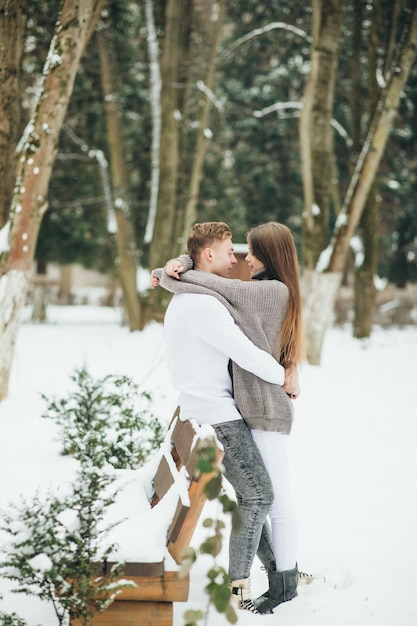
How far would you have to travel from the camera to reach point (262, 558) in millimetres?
3438

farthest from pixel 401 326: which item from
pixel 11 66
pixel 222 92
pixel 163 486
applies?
pixel 163 486

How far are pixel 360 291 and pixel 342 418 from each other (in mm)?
8438

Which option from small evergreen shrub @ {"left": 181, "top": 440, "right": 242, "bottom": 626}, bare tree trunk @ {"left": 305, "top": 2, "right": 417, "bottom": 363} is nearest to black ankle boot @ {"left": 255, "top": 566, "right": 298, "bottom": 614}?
small evergreen shrub @ {"left": 181, "top": 440, "right": 242, "bottom": 626}

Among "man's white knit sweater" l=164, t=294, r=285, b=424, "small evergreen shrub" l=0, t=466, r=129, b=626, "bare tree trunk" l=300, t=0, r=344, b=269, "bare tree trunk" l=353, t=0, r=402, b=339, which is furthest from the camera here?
"bare tree trunk" l=353, t=0, r=402, b=339

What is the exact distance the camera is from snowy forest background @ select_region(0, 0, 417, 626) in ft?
24.0

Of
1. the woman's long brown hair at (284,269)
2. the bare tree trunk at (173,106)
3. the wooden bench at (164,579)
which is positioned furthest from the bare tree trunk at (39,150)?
the bare tree trunk at (173,106)

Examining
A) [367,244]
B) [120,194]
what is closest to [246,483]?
[120,194]

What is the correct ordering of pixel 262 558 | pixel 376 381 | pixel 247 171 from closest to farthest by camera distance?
pixel 262 558 < pixel 376 381 < pixel 247 171

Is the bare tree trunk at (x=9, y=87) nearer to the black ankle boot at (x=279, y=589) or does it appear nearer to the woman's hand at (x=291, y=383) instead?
the woman's hand at (x=291, y=383)

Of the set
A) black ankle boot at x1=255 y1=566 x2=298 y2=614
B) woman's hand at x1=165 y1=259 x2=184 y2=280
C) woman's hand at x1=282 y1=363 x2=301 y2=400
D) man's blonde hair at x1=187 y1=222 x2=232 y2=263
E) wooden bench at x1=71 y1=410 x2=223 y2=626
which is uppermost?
man's blonde hair at x1=187 y1=222 x2=232 y2=263

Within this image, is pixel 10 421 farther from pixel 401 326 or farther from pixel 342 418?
pixel 401 326

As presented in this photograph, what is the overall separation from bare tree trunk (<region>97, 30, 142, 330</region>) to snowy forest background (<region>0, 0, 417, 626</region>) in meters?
0.04

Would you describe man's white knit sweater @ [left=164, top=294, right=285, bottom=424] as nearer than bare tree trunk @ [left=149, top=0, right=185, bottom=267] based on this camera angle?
Yes

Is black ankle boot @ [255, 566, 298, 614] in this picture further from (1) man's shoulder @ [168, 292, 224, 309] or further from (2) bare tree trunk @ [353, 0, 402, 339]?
(2) bare tree trunk @ [353, 0, 402, 339]
